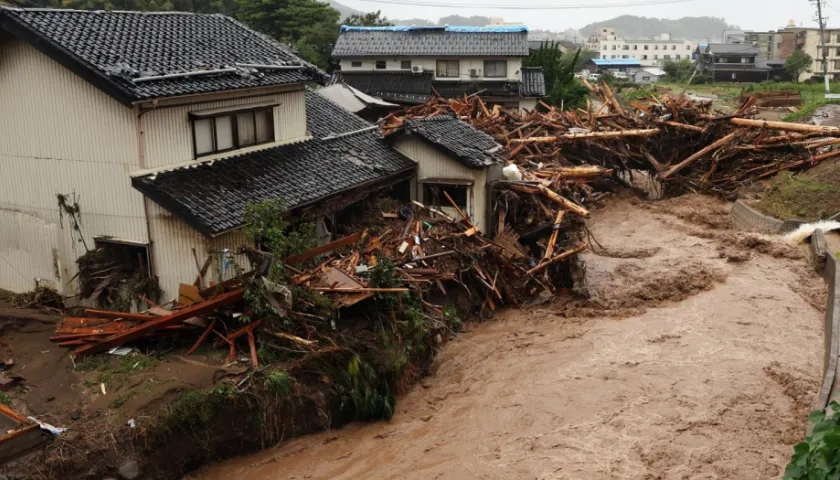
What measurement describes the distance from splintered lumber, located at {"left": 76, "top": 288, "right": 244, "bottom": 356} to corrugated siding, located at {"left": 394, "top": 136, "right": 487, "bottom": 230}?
770 centimetres

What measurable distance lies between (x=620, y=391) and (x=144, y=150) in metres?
9.91

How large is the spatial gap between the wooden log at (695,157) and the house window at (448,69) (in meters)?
14.6

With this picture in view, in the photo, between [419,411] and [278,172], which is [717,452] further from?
[278,172]

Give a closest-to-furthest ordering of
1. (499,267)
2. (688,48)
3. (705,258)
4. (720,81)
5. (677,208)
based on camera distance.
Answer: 1. (499,267)
2. (705,258)
3. (677,208)
4. (720,81)
5. (688,48)

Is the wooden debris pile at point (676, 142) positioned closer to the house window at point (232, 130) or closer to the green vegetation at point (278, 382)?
the house window at point (232, 130)

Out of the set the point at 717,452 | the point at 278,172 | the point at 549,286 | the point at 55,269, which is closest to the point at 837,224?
the point at 549,286

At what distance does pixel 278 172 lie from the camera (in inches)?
634

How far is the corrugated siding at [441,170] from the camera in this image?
18875 millimetres

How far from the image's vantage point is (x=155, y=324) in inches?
501

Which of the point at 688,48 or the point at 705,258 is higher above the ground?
the point at 688,48

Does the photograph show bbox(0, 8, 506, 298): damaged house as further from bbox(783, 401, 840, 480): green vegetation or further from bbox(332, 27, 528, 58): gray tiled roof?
bbox(332, 27, 528, 58): gray tiled roof

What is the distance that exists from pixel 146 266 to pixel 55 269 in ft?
7.64

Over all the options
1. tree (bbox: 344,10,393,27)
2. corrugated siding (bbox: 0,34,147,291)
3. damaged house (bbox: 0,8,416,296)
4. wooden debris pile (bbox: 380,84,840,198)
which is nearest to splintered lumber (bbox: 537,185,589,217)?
damaged house (bbox: 0,8,416,296)

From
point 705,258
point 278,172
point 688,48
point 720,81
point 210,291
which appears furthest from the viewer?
point 688,48
